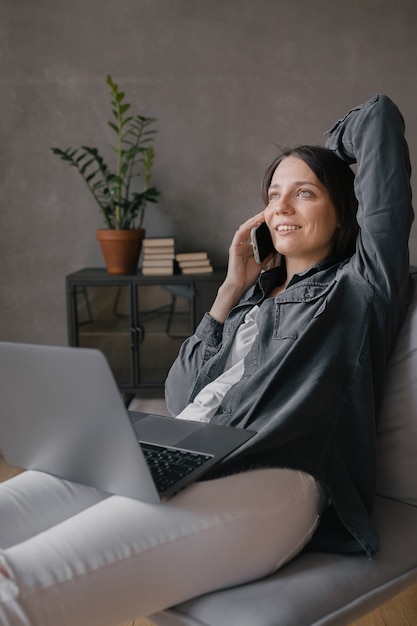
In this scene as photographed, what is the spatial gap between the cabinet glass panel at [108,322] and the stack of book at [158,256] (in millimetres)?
165

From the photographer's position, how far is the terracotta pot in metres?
3.60

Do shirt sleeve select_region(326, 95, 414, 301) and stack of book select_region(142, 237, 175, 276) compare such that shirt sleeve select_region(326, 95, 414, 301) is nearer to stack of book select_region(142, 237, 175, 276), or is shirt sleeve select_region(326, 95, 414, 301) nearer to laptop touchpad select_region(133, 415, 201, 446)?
laptop touchpad select_region(133, 415, 201, 446)

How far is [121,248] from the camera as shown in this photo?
3627mm

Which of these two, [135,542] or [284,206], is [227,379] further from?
[135,542]

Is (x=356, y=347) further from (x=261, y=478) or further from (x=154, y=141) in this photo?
(x=154, y=141)

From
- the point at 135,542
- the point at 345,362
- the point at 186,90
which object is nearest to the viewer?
the point at 135,542

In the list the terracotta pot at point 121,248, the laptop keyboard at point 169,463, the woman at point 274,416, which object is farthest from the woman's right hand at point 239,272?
the terracotta pot at point 121,248

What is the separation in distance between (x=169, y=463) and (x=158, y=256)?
241 centimetres

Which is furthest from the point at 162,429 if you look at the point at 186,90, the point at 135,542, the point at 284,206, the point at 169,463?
the point at 186,90

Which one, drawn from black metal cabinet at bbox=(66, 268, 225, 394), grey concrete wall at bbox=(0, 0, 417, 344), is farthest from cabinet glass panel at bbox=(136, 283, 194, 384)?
grey concrete wall at bbox=(0, 0, 417, 344)

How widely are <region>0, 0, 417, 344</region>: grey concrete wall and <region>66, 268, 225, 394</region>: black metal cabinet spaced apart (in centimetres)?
45

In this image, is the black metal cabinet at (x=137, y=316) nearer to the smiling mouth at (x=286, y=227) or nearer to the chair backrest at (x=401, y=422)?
the smiling mouth at (x=286, y=227)

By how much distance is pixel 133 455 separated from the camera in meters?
1.14

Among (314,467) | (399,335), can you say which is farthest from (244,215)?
(314,467)
